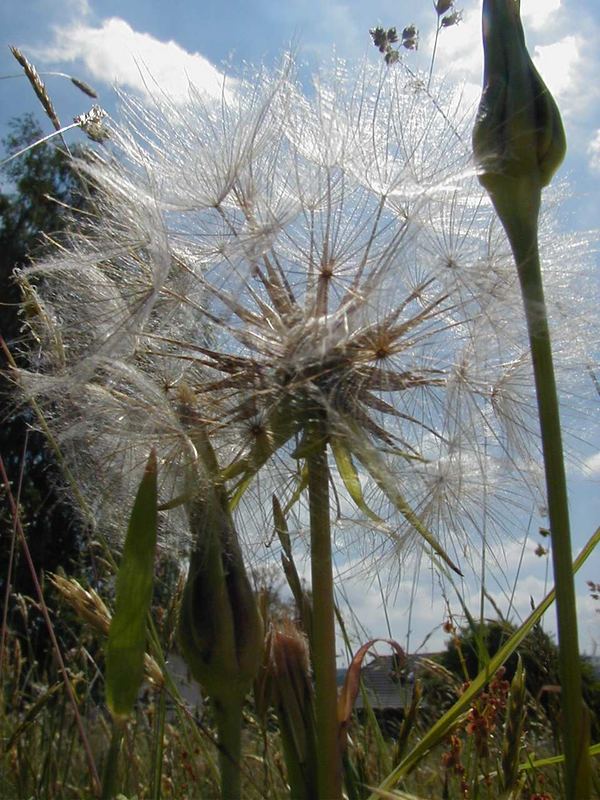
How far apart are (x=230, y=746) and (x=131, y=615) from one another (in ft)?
1.25

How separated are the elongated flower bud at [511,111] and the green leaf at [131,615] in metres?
0.64

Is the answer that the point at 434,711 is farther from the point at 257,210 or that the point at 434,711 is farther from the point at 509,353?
the point at 257,210

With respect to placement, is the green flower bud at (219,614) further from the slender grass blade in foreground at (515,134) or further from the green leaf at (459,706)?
the slender grass blade in foreground at (515,134)

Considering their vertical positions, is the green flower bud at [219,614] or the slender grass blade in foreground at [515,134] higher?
the slender grass blade in foreground at [515,134]

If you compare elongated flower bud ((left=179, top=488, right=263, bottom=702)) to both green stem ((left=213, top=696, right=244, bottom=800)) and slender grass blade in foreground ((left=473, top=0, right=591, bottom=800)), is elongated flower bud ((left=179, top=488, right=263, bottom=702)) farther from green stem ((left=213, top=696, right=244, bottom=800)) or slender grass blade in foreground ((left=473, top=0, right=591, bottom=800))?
slender grass blade in foreground ((left=473, top=0, right=591, bottom=800))

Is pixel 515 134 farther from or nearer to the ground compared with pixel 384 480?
farther from the ground

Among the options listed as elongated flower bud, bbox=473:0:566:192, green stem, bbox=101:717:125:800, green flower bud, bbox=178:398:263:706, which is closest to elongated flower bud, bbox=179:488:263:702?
green flower bud, bbox=178:398:263:706

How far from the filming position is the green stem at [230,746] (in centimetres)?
126

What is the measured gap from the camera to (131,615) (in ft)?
3.43

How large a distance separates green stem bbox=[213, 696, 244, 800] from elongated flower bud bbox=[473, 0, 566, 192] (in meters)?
0.83

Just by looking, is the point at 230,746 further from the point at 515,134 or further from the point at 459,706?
the point at 515,134

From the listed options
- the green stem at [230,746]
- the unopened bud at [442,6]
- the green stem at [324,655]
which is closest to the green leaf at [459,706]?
the green stem at [324,655]

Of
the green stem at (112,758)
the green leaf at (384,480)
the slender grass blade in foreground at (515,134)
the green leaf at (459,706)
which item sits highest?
the slender grass blade in foreground at (515,134)

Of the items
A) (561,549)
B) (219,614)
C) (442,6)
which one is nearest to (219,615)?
(219,614)
